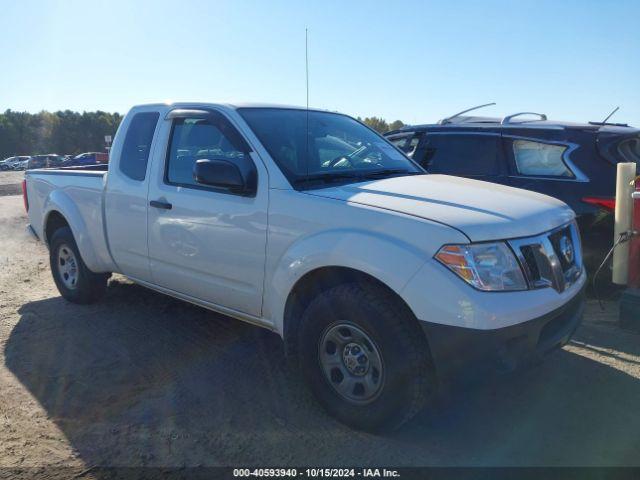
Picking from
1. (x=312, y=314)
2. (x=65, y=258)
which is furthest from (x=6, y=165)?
(x=312, y=314)

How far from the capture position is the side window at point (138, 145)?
15.1 feet

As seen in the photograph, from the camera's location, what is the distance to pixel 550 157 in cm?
559

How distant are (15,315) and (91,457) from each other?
3.04 meters

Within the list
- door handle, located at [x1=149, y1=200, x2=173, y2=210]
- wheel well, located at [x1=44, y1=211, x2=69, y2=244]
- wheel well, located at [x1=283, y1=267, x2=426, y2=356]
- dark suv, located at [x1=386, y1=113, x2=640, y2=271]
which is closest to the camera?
wheel well, located at [x1=283, y1=267, x2=426, y2=356]

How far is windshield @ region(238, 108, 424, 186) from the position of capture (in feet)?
12.3

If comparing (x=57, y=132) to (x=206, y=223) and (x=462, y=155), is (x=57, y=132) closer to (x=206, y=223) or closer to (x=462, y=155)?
(x=462, y=155)

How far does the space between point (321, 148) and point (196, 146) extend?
977mm

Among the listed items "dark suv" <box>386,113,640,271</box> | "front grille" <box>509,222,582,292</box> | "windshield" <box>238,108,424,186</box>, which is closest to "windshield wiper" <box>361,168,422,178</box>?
"windshield" <box>238,108,424,186</box>

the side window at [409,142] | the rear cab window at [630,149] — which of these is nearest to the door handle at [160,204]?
the side window at [409,142]

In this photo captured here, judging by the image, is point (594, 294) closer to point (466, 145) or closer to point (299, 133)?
point (466, 145)

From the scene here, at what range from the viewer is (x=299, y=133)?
13.4ft

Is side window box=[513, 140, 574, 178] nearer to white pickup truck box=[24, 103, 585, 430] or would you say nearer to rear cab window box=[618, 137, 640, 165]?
rear cab window box=[618, 137, 640, 165]

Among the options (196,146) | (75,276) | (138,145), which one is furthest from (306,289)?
(75,276)

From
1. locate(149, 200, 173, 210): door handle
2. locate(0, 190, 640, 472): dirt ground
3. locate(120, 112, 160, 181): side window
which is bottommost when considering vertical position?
locate(0, 190, 640, 472): dirt ground
